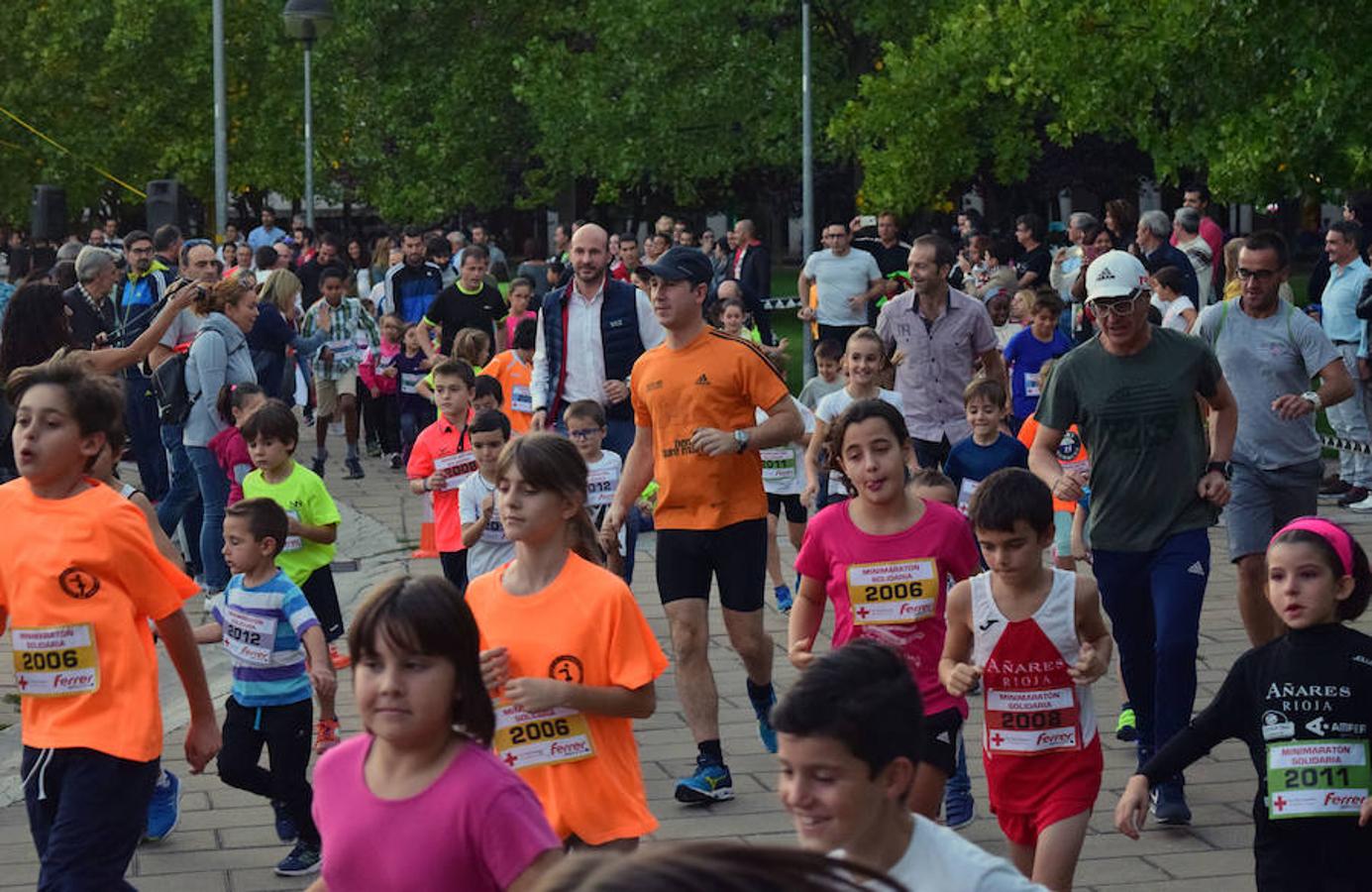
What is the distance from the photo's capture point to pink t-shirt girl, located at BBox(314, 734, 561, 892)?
392 cm

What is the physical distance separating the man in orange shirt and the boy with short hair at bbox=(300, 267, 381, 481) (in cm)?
1086

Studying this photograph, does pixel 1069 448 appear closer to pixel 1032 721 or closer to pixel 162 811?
pixel 162 811

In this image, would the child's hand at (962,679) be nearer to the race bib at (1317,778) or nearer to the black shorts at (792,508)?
the race bib at (1317,778)

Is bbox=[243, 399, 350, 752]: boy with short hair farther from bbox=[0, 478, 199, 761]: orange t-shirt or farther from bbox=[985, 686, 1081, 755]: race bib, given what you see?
bbox=[985, 686, 1081, 755]: race bib

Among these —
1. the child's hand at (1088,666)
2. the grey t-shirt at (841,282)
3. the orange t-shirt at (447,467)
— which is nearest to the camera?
the child's hand at (1088,666)

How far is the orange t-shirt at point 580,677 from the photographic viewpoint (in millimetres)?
5148

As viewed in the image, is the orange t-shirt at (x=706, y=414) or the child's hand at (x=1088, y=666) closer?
the child's hand at (x=1088, y=666)

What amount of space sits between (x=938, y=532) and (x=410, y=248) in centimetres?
1408

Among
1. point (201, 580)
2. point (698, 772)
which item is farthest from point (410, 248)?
point (698, 772)

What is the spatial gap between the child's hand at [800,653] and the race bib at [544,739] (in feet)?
2.62

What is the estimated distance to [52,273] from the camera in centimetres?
1791

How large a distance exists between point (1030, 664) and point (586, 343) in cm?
466

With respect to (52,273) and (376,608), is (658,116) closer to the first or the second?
(52,273)

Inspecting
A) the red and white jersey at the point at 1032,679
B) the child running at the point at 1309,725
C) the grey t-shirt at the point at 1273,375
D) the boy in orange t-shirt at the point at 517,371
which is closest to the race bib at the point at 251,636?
the red and white jersey at the point at 1032,679
